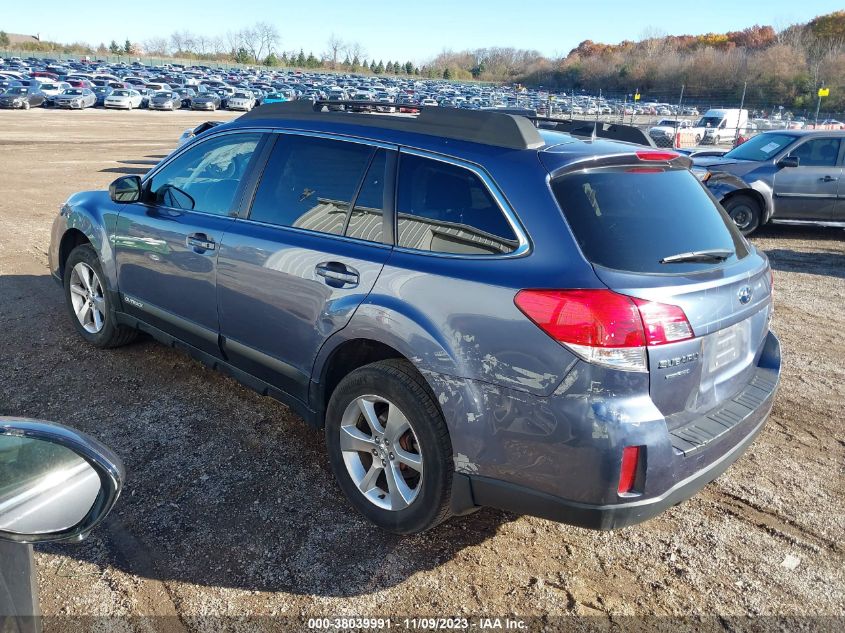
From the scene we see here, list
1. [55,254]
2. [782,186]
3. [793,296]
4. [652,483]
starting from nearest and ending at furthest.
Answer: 1. [652,483]
2. [55,254]
3. [793,296]
4. [782,186]

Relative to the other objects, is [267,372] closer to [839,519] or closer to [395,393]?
[395,393]

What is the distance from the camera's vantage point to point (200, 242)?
3994 millimetres

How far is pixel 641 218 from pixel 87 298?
4269 millimetres

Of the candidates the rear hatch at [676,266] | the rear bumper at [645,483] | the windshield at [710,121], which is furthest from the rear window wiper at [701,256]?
the windshield at [710,121]

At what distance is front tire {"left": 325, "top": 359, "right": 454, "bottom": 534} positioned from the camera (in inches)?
111

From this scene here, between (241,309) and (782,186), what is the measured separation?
9453 mm

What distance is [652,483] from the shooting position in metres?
2.51

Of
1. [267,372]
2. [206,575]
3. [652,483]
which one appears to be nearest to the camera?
[652,483]

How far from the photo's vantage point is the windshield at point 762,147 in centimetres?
1064

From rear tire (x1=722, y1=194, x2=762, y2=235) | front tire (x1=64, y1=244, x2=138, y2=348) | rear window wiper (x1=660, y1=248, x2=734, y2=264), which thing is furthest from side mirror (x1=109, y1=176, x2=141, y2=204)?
rear tire (x1=722, y1=194, x2=762, y2=235)

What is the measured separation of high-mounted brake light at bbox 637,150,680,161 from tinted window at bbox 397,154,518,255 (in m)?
0.80

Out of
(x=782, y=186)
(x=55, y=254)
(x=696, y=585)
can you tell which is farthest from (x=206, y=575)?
(x=782, y=186)

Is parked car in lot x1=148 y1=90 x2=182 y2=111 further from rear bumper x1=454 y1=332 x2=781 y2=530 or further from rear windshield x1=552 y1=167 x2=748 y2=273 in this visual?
rear bumper x1=454 y1=332 x2=781 y2=530

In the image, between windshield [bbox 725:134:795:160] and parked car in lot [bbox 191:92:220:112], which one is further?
parked car in lot [bbox 191:92:220:112]
